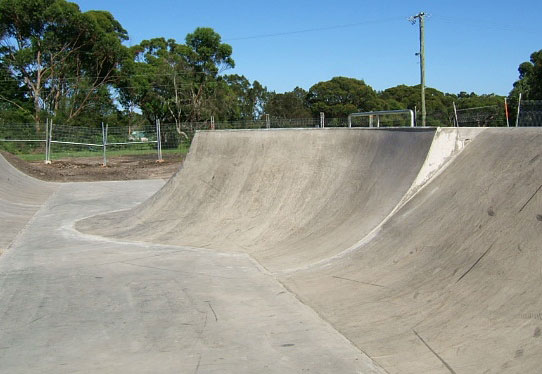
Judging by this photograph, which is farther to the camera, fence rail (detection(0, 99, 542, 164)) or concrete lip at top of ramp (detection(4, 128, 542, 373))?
fence rail (detection(0, 99, 542, 164))

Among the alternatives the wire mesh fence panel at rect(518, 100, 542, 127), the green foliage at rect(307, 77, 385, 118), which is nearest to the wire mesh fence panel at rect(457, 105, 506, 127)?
the wire mesh fence panel at rect(518, 100, 542, 127)

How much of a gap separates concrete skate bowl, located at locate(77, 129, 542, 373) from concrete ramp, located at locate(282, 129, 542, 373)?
0.05 ft

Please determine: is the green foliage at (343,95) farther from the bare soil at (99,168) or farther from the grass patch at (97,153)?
the bare soil at (99,168)

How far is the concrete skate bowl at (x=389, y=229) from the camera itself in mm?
3867

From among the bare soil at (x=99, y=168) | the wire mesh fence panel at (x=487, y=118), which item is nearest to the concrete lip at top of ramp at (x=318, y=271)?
the wire mesh fence panel at (x=487, y=118)

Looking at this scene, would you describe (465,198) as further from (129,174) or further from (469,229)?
(129,174)

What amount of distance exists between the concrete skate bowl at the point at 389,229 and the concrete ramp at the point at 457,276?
0.01 meters

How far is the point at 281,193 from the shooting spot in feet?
29.9

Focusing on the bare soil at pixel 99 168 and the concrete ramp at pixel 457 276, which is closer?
the concrete ramp at pixel 457 276

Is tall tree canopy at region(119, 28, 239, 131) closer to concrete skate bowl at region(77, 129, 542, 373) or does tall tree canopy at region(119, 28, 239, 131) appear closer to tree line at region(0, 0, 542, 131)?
tree line at region(0, 0, 542, 131)

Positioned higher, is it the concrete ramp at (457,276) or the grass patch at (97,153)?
the grass patch at (97,153)

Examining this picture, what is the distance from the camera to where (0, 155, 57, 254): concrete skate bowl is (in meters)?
10.7

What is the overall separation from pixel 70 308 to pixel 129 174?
16.3 metres

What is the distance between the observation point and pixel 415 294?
471 centimetres
